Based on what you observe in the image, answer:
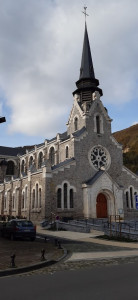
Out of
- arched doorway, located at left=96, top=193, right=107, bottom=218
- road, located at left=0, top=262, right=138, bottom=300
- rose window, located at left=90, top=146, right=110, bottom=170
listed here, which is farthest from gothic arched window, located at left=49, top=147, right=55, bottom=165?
road, located at left=0, top=262, right=138, bottom=300

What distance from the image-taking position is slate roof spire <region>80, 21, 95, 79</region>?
3947 cm

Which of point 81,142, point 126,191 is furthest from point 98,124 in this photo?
point 126,191

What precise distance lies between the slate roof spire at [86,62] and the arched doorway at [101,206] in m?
18.4

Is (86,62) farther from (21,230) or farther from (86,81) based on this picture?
(21,230)

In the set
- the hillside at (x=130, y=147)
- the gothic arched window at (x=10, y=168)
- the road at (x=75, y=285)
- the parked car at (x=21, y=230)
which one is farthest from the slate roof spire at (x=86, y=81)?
the road at (x=75, y=285)

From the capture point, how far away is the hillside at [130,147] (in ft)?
253

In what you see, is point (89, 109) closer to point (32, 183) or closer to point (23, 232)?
point (32, 183)

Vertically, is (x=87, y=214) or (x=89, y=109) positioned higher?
(x=89, y=109)

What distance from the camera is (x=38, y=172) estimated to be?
94.0 feet

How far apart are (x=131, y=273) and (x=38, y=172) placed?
21472 millimetres

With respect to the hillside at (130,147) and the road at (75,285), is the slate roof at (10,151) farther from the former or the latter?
the road at (75,285)

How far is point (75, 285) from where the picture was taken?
648 centimetres

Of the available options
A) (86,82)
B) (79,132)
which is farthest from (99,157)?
(86,82)

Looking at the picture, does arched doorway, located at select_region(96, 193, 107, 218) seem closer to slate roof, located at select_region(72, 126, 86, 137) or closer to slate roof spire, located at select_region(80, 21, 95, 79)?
slate roof, located at select_region(72, 126, 86, 137)
